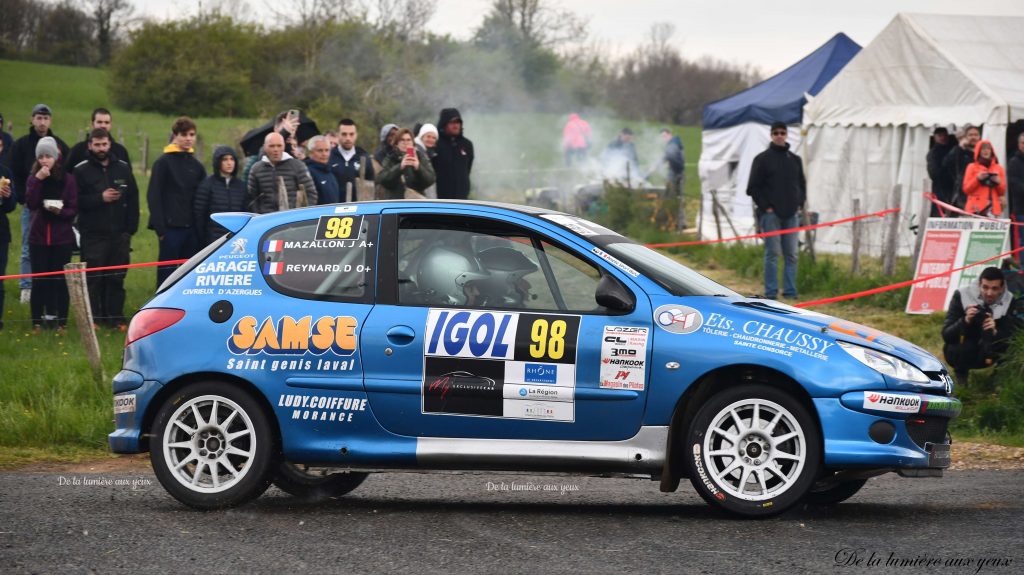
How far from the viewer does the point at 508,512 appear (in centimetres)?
707

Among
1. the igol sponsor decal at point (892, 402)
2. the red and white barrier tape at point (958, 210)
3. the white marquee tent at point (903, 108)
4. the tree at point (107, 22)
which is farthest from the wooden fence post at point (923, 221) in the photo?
the tree at point (107, 22)

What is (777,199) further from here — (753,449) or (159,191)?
(753,449)

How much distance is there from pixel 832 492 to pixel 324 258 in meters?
Answer: 3.12

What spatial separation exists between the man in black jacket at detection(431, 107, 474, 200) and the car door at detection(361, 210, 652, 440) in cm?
796

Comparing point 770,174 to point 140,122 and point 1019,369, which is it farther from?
point 140,122

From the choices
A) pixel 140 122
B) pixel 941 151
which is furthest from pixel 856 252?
pixel 140 122

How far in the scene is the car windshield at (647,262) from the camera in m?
6.92

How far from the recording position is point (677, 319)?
6.70m

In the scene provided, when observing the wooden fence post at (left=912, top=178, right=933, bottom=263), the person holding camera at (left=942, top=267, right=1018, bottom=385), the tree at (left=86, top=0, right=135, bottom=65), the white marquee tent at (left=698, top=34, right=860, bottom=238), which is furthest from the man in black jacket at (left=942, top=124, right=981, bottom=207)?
the tree at (left=86, top=0, right=135, bottom=65)

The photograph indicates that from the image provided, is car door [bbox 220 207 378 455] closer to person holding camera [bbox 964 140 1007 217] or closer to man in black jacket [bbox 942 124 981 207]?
person holding camera [bbox 964 140 1007 217]

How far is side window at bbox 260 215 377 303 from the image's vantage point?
707cm

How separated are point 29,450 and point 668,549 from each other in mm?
5427

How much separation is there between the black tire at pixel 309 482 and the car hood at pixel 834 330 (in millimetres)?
2518

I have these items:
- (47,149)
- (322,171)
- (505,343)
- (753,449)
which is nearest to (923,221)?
(322,171)
